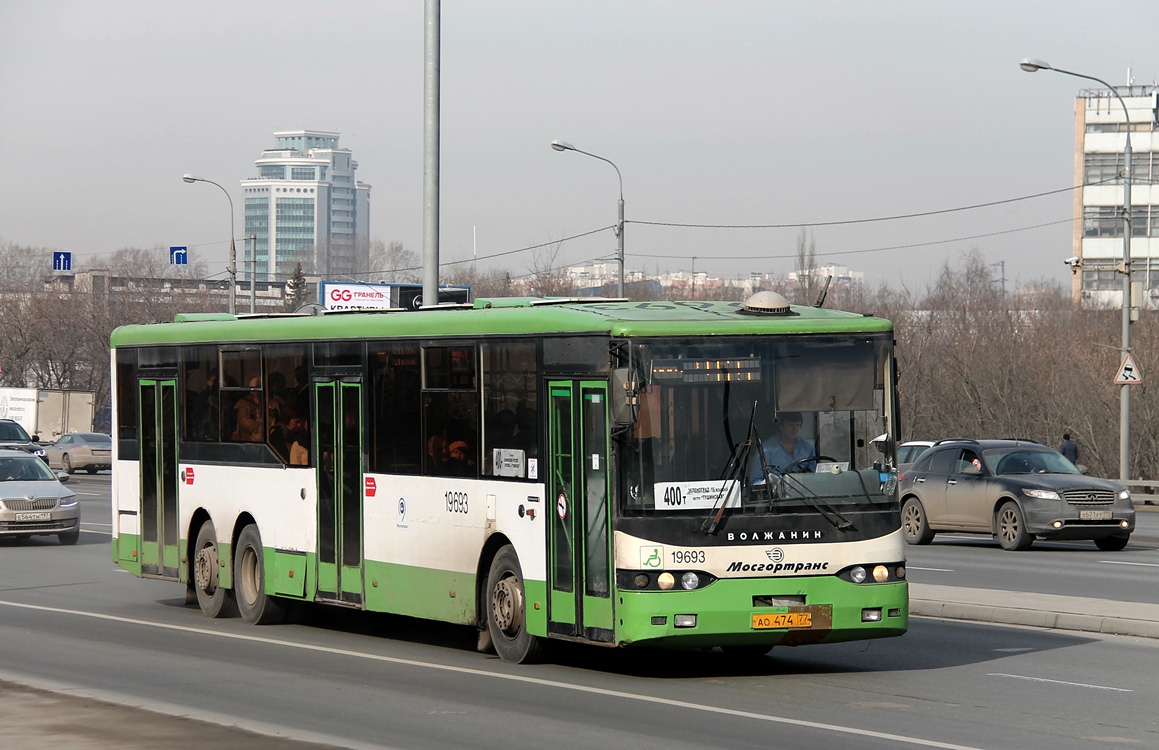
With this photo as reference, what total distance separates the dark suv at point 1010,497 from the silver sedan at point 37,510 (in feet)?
45.0

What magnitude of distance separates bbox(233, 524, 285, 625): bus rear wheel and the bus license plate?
6287mm

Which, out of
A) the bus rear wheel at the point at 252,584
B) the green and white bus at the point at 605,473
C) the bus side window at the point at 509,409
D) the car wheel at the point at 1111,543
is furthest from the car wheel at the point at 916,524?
the bus side window at the point at 509,409

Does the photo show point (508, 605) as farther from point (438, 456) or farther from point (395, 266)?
point (395, 266)

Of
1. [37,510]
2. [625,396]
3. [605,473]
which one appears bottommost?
[37,510]

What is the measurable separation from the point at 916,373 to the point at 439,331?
48.9 meters

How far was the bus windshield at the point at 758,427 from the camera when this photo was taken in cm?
1167

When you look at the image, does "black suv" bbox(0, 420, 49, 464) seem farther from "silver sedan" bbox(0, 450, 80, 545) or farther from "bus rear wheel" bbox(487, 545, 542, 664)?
"bus rear wheel" bbox(487, 545, 542, 664)

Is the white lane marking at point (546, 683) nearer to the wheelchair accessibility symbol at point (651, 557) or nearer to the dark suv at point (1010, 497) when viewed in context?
the wheelchair accessibility symbol at point (651, 557)

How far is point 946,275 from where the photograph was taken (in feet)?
270

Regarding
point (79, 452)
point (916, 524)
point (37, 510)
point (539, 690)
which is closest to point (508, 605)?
point (539, 690)

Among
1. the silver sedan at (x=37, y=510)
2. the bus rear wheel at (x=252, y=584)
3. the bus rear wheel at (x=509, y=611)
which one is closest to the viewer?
the bus rear wheel at (x=509, y=611)

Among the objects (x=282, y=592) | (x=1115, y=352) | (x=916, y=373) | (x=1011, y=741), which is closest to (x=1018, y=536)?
(x=282, y=592)

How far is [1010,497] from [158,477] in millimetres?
13592

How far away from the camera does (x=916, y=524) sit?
1093 inches
